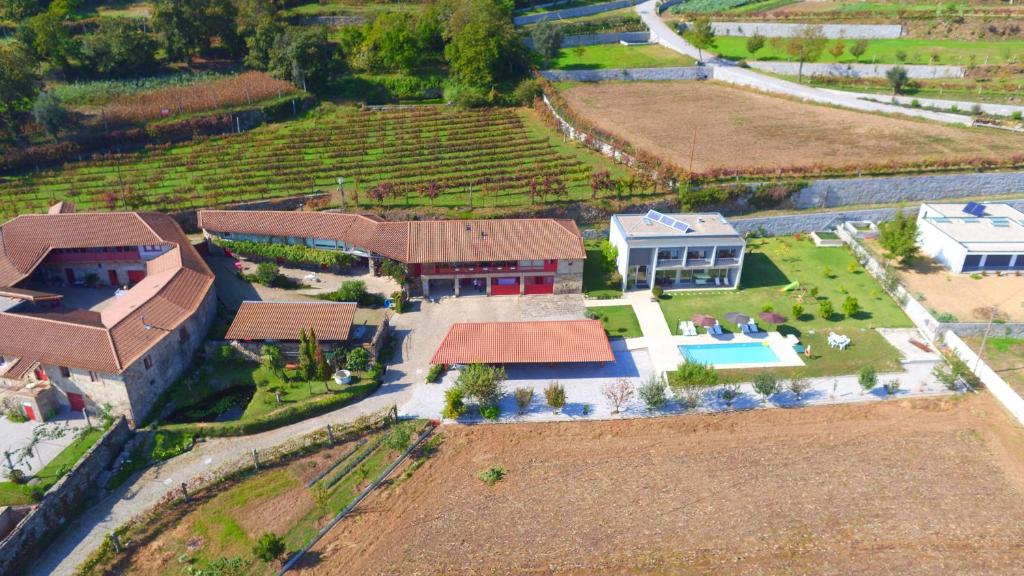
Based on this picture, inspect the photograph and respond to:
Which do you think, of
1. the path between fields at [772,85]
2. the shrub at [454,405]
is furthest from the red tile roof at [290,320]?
the path between fields at [772,85]

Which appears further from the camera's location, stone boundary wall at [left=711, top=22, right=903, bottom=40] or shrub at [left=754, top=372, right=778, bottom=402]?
stone boundary wall at [left=711, top=22, right=903, bottom=40]

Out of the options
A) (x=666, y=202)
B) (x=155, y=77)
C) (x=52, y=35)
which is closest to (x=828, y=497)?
(x=666, y=202)

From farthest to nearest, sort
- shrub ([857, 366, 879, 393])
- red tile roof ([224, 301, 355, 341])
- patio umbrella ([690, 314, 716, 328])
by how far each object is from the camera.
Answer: patio umbrella ([690, 314, 716, 328])
red tile roof ([224, 301, 355, 341])
shrub ([857, 366, 879, 393])

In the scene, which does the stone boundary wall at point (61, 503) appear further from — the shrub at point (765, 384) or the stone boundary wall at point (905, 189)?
the stone boundary wall at point (905, 189)

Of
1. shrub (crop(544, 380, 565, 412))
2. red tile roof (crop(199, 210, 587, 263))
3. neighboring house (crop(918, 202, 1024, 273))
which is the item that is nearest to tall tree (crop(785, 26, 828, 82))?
neighboring house (crop(918, 202, 1024, 273))

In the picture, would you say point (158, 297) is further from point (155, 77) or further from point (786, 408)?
point (155, 77)

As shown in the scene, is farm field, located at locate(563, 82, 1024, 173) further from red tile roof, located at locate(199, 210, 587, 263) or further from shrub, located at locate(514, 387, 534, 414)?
shrub, located at locate(514, 387, 534, 414)
